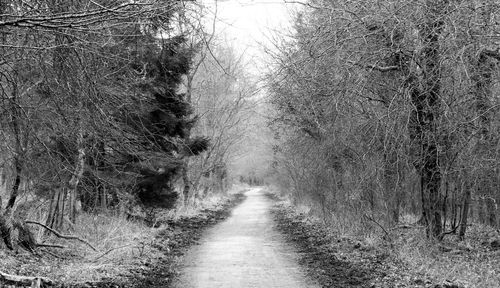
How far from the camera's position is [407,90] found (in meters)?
8.81

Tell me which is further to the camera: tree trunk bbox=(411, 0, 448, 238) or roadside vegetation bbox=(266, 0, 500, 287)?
tree trunk bbox=(411, 0, 448, 238)

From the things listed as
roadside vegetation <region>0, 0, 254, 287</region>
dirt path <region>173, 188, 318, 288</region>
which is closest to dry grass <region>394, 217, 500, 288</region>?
dirt path <region>173, 188, 318, 288</region>

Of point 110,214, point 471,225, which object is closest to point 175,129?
point 110,214

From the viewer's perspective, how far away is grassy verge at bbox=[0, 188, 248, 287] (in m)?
8.55

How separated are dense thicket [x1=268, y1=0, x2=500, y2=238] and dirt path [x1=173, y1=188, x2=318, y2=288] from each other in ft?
8.23

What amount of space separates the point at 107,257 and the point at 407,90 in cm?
622

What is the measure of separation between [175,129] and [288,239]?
5.45 metres

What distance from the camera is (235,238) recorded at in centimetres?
1692

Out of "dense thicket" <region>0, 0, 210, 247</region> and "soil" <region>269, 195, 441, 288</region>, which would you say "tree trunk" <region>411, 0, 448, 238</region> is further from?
"dense thicket" <region>0, 0, 210, 247</region>

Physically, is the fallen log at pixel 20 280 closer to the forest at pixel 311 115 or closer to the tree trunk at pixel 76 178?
the forest at pixel 311 115

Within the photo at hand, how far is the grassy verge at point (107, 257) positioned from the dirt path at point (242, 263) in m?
0.50

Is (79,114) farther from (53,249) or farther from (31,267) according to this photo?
(53,249)

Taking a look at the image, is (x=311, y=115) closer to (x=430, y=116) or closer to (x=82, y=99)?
(x=430, y=116)

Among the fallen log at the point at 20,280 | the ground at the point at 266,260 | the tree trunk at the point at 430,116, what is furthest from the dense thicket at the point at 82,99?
the tree trunk at the point at 430,116
